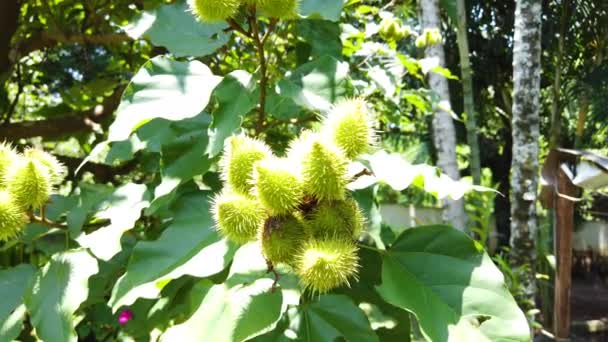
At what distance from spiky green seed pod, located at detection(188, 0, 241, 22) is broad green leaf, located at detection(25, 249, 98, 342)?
45cm

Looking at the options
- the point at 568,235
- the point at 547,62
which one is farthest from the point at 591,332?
the point at 547,62

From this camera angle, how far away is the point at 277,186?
736 mm

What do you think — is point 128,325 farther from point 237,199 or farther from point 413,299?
point 413,299

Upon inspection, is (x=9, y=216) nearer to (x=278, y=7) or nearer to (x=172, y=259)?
(x=172, y=259)

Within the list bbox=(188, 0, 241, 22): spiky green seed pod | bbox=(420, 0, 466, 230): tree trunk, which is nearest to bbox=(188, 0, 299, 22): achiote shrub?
bbox=(188, 0, 241, 22): spiky green seed pod

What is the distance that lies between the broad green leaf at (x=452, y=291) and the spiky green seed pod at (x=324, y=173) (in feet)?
0.53

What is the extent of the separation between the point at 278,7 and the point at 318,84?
155 mm

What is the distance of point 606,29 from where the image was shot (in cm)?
740

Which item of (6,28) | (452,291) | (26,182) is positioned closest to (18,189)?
(26,182)

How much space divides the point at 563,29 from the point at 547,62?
556 millimetres

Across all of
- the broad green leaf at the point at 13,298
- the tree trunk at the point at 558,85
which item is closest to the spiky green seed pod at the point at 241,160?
the broad green leaf at the point at 13,298

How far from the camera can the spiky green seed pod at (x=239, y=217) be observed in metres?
0.77

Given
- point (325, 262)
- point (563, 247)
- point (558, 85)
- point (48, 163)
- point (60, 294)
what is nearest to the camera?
point (325, 262)

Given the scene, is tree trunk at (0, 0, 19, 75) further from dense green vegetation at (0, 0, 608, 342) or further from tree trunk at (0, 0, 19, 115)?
dense green vegetation at (0, 0, 608, 342)
